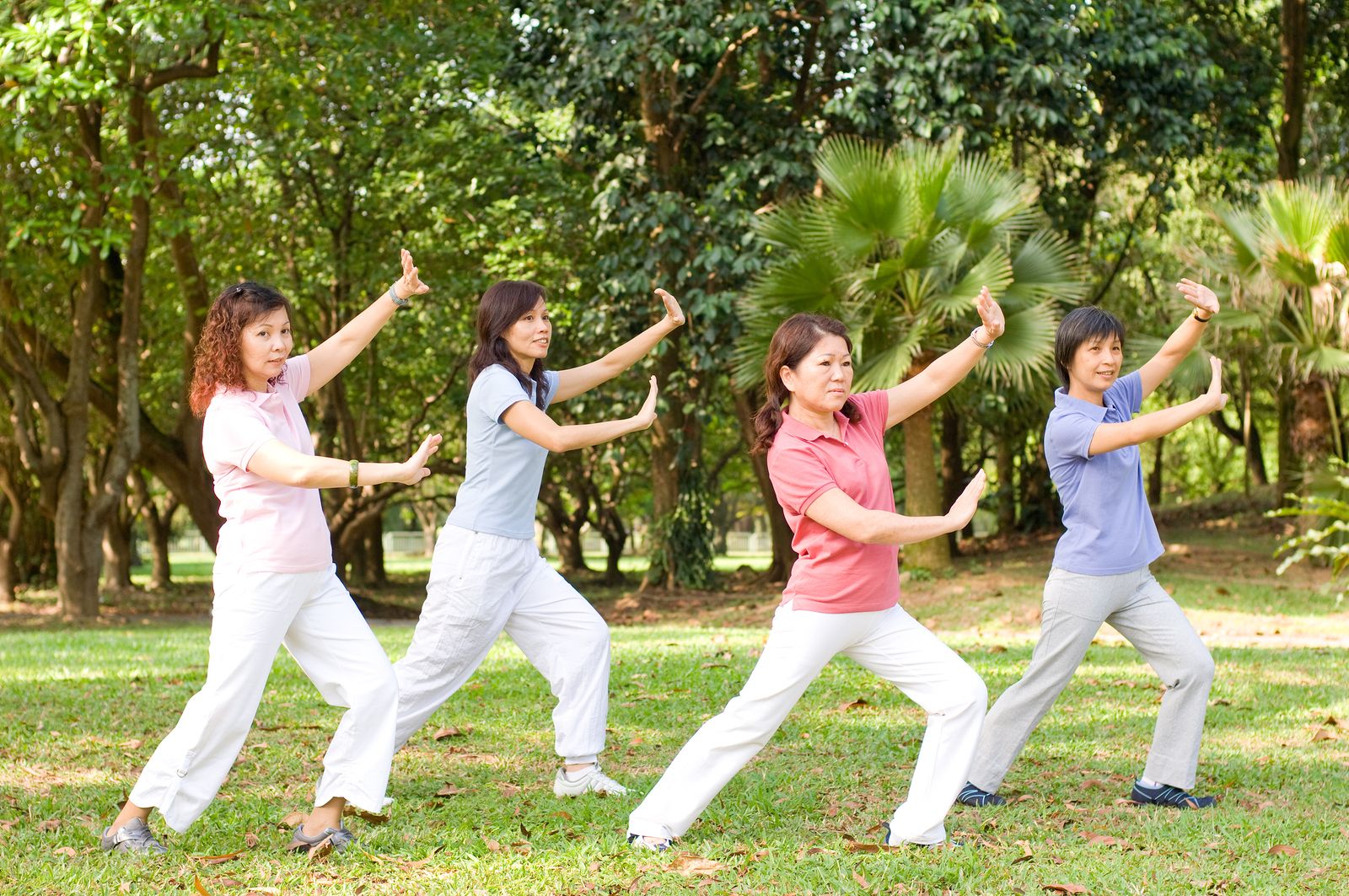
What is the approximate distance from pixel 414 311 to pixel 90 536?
5.21 meters

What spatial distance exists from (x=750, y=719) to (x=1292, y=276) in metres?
10.9

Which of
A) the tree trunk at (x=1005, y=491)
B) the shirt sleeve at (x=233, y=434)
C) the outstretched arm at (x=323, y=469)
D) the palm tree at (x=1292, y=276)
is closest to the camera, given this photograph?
the outstretched arm at (x=323, y=469)

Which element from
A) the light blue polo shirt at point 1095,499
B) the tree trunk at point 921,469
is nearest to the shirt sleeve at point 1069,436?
the light blue polo shirt at point 1095,499

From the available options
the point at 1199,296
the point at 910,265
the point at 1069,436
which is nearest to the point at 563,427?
the point at 1069,436

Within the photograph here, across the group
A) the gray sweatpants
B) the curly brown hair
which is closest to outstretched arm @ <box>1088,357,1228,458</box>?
the gray sweatpants

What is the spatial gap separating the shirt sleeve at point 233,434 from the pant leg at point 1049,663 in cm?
287

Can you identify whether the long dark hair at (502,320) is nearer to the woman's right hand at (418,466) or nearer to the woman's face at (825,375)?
the woman's right hand at (418,466)

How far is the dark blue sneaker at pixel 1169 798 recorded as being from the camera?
5.13 metres

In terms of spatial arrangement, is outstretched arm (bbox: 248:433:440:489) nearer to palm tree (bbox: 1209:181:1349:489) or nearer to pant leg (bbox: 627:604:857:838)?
pant leg (bbox: 627:604:857:838)

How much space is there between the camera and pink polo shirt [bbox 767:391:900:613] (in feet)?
14.0

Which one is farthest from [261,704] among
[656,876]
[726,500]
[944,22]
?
[726,500]

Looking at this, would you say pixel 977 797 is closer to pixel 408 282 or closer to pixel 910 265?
pixel 408 282

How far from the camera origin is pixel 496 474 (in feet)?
17.0

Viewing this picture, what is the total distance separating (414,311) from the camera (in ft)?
61.6
